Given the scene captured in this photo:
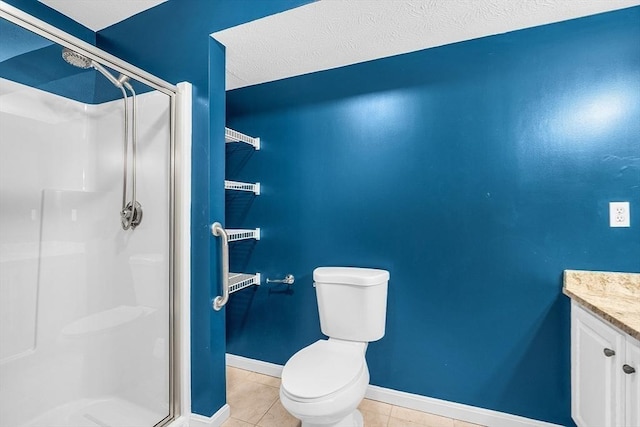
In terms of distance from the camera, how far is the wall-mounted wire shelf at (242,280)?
5.91 ft

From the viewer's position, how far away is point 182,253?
1.48 m

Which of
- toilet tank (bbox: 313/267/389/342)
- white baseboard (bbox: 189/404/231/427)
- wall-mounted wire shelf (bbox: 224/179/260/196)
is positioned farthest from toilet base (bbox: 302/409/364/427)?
wall-mounted wire shelf (bbox: 224/179/260/196)

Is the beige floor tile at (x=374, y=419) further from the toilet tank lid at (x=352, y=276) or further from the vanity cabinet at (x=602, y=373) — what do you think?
the vanity cabinet at (x=602, y=373)

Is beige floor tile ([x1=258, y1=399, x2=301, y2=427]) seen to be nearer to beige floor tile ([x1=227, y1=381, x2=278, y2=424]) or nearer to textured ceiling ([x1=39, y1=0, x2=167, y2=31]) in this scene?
beige floor tile ([x1=227, y1=381, x2=278, y2=424])

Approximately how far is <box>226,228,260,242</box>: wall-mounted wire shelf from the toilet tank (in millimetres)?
581

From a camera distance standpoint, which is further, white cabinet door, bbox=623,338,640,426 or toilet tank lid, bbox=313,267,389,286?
toilet tank lid, bbox=313,267,389,286

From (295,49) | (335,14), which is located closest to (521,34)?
(335,14)

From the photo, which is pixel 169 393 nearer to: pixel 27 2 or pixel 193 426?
pixel 193 426

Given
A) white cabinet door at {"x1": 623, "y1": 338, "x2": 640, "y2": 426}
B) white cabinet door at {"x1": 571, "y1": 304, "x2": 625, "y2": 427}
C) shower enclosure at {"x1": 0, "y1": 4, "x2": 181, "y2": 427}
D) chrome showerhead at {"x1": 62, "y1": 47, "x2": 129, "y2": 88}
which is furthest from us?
shower enclosure at {"x1": 0, "y1": 4, "x2": 181, "y2": 427}

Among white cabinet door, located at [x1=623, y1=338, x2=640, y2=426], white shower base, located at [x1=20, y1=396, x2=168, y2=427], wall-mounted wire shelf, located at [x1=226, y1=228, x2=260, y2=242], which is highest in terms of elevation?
→ wall-mounted wire shelf, located at [x1=226, y1=228, x2=260, y2=242]

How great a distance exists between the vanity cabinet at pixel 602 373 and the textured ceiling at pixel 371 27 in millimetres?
1412

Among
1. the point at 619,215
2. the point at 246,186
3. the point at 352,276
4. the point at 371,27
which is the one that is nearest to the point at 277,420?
the point at 352,276

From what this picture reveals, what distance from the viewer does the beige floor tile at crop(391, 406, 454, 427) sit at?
4.98ft

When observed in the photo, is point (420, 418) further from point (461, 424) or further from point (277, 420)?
point (277, 420)
